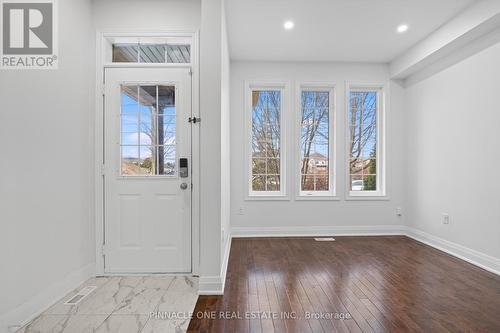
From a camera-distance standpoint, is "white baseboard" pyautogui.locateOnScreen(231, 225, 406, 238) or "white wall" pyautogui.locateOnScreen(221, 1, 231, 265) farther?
"white baseboard" pyautogui.locateOnScreen(231, 225, 406, 238)

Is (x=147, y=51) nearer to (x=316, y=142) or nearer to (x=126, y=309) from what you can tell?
(x=126, y=309)

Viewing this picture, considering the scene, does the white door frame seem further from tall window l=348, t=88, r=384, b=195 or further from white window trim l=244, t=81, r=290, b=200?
tall window l=348, t=88, r=384, b=195

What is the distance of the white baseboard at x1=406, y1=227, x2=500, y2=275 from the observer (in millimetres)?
2945

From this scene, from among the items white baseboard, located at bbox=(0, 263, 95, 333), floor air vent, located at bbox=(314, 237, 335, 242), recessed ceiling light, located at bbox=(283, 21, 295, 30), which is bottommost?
floor air vent, located at bbox=(314, 237, 335, 242)

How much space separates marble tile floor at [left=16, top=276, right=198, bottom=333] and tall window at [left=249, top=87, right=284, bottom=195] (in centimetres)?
220

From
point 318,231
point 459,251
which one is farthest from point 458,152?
point 318,231

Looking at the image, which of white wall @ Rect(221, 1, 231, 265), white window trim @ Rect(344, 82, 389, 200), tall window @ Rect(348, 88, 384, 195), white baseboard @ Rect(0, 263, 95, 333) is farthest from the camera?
tall window @ Rect(348, 88, 384, 195)

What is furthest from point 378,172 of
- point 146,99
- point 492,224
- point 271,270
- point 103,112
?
point 103,112

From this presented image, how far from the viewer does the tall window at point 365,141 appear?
4605 mm

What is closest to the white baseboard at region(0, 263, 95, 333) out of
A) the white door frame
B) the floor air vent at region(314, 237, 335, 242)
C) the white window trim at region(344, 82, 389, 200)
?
the white door frame

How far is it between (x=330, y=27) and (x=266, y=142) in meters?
1.93

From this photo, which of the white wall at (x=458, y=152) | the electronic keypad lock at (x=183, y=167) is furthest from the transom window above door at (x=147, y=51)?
the white wall at (x=458, y=152)

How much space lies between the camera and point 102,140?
281cm

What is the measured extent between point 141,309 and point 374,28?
4011 mm
